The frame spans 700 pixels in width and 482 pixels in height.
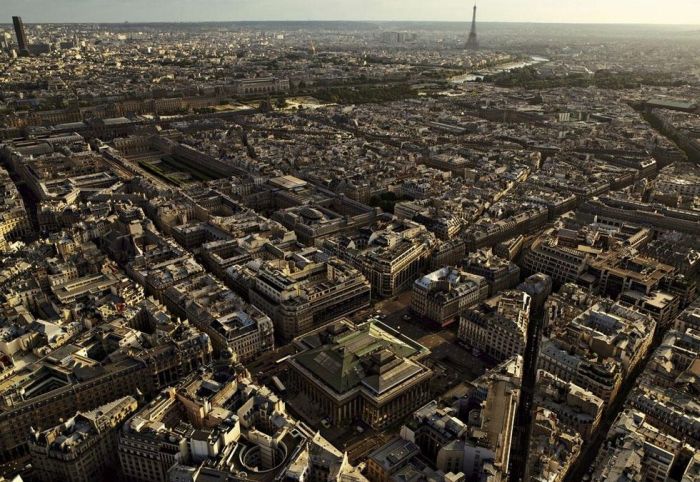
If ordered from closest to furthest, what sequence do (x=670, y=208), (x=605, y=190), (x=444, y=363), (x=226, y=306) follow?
(x=444, y=363)
(x=226, y=306)
(x=670, y=208)
(x=605, y=190)

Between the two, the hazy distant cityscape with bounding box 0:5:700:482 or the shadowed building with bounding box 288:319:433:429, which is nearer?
the hazy distant cityscape with bounding box 0:5:700:482

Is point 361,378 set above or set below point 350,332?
below

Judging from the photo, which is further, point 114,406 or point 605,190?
point 605,190

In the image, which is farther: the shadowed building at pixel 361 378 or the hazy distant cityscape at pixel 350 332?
the shadowed building at pixel 361 378

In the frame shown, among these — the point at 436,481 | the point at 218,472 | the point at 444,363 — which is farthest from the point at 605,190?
the point at 218,472

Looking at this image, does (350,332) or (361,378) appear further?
(350,332)

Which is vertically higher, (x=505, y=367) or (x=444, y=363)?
(x=505, y=367)

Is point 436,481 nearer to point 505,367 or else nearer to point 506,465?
point 506,465

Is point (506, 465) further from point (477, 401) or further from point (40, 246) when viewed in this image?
point (40, 246)

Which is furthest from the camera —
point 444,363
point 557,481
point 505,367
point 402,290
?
point 402,290
